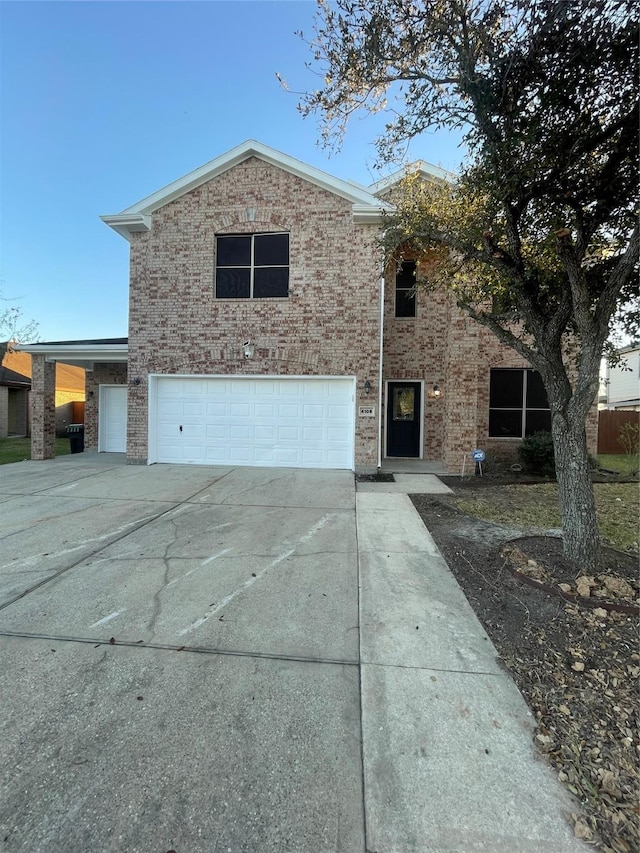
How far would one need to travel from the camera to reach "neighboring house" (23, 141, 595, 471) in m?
9.95

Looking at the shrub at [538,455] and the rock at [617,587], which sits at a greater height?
the shrub at [538,455]

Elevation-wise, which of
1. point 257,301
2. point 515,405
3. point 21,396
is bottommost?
point 515,405

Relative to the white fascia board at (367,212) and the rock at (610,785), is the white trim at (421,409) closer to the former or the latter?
the white fascia board at (367,212)

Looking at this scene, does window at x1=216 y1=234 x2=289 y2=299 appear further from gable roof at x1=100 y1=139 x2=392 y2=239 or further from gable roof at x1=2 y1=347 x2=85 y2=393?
gable roof at x1=2 y1=347 x2=85 y2=393

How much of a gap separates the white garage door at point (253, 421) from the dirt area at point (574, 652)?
5.13m

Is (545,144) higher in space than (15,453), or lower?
higher

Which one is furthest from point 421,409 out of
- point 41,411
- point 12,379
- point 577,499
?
point 12,379

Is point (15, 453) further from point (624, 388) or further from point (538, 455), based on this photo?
point (624, 388)

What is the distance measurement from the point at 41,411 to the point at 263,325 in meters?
6.72

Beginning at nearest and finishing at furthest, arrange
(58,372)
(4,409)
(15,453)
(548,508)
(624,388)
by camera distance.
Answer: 1. (548,508)
2. (15,453)
3. (4,409)
4. (58,372)
5. (624,388)

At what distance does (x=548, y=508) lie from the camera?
682 cm

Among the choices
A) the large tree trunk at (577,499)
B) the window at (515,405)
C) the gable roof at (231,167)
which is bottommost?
the large tree trunk at (577,499)

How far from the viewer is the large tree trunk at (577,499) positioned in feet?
13.6

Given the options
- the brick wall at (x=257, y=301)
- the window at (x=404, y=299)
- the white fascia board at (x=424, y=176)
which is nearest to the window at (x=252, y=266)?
the brick wall at (x=257, y=301)
